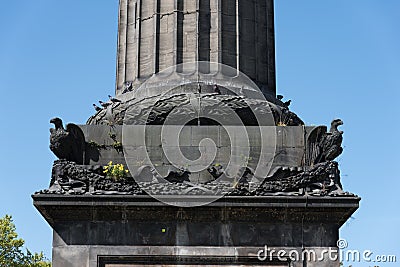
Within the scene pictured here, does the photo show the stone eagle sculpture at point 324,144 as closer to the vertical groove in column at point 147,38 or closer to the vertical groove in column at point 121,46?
the vertical groove in column at point 147,38

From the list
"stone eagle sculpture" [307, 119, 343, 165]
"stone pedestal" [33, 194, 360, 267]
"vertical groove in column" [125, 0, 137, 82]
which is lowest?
"stone pedestal" [33, 194, 360, 267]

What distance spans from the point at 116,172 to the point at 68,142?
1638 mm

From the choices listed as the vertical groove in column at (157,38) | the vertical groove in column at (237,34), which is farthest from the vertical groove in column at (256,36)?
the vertical groove in column at (157,38)

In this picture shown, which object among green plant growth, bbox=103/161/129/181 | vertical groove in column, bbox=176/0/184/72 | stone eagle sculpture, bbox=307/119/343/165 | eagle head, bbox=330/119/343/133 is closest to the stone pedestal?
green plant growth, bbox=103/161/129/181

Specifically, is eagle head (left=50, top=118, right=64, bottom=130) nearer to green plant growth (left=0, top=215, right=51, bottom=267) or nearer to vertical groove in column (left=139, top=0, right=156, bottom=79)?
vertical groove in column (left=139, top=0, right=156, bottom=79)

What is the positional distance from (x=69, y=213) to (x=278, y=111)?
276 inches

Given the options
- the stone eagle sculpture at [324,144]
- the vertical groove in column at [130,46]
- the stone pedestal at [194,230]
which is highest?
the vertical groove in column at [130,46]

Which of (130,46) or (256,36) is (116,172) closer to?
(130,46)

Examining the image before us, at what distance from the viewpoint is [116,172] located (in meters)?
22.0

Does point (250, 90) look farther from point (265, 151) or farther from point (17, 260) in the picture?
point (17, 260)

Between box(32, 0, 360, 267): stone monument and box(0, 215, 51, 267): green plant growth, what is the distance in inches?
1428

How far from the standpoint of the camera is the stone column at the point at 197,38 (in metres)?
25.5

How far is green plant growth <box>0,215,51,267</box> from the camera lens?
5828 centimetres

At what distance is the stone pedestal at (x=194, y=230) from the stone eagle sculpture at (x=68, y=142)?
4.74 feet
